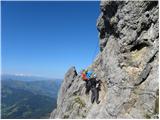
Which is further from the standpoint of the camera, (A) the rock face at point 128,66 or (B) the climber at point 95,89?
(B) the climber at point 95,89

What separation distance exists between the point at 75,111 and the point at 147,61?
45.9 ft

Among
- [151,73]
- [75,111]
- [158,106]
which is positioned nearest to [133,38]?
[151,73]

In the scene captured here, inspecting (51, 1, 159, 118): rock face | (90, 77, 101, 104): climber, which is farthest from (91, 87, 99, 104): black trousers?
(51, 1, 159, 118): rock face

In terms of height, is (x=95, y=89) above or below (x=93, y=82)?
below

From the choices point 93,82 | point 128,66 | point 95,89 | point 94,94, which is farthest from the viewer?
point 93,82

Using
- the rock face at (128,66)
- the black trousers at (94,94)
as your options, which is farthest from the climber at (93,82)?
the rock face at (128,66)

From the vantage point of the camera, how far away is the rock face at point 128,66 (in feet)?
84.0

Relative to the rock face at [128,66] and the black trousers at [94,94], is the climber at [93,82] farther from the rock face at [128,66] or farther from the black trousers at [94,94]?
the rock face at [128,66]

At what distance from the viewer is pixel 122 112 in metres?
27.1

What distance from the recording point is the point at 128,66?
98.3 ft

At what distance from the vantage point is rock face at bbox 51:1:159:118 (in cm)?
2561

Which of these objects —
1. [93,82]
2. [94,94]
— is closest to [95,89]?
[94,94]

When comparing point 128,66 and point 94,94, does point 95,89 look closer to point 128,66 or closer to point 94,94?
point 94,94

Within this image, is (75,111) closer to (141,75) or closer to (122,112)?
(122,112)
